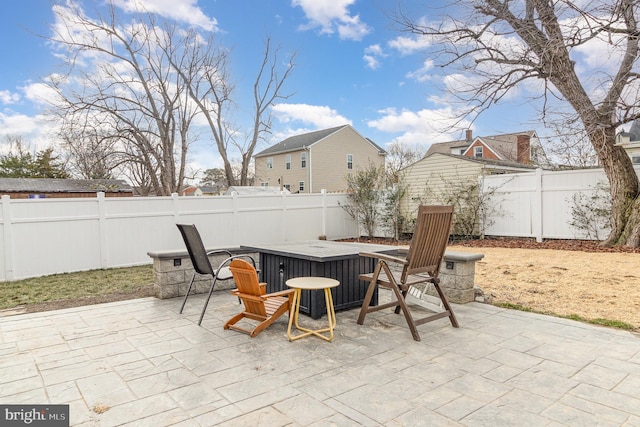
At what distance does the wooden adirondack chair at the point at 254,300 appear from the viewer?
337 cm

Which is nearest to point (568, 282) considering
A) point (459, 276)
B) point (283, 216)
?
point (459, 276)

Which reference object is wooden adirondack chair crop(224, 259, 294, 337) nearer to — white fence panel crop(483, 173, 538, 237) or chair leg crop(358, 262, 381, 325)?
chair leg crop(358, 262, 381, 325)

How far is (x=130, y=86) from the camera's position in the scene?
1509 cm

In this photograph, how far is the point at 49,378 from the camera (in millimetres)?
2594

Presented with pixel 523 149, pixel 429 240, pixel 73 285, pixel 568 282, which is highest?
pixel 523 149

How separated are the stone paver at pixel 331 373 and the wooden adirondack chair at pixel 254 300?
0.40 ft

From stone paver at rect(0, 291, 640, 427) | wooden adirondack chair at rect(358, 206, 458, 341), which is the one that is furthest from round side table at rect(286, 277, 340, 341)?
wooden adirondack chair at rect(358, 206, 458, 341)

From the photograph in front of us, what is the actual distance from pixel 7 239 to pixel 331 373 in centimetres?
700

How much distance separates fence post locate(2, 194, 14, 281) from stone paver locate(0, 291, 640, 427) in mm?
3848

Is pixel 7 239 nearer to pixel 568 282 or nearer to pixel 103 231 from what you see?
pixel 103 231

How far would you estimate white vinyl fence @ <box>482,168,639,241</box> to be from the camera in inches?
347

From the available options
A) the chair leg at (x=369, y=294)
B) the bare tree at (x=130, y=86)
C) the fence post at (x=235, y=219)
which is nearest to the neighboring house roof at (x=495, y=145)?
the bare tree at (x=130, y=86)

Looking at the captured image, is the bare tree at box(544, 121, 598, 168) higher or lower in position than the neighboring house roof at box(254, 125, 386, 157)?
lower

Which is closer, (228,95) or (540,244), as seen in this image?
(540,244)
